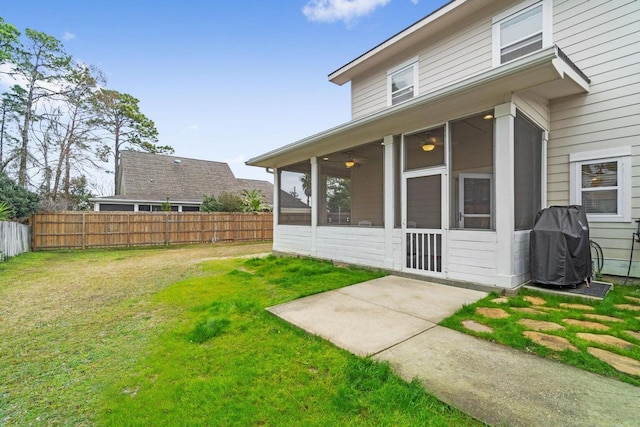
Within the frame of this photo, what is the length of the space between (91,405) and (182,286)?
127 inches

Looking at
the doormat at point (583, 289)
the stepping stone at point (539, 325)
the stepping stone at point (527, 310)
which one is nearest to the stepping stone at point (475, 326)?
the stepping stone at point (539, 325)

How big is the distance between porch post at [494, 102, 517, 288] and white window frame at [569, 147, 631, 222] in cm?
191

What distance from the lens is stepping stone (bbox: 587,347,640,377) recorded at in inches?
77.1

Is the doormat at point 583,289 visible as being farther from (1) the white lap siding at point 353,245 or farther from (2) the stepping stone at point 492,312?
(1) the white lap siding at point 353,245

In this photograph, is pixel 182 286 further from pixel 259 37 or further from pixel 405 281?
pixel 259 37

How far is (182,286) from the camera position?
488 cm

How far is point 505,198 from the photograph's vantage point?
12.6 ft

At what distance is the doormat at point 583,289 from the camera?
357cm

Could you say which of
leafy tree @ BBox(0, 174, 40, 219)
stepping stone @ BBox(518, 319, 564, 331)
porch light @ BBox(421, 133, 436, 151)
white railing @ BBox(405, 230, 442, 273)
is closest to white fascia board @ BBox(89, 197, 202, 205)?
leafy tree @ BBox(0, 174, 40, 219)

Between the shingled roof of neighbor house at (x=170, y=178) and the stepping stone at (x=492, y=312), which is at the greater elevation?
the shingled roof of neighbor house at (x=170, y=178)

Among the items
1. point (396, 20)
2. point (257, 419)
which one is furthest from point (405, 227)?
point (396, 20)

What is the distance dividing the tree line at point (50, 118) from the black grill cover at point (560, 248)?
1842 centimetres

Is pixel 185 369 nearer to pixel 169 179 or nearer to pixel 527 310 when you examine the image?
pixel 527 310

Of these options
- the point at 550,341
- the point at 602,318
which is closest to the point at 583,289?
the point at 602,318
